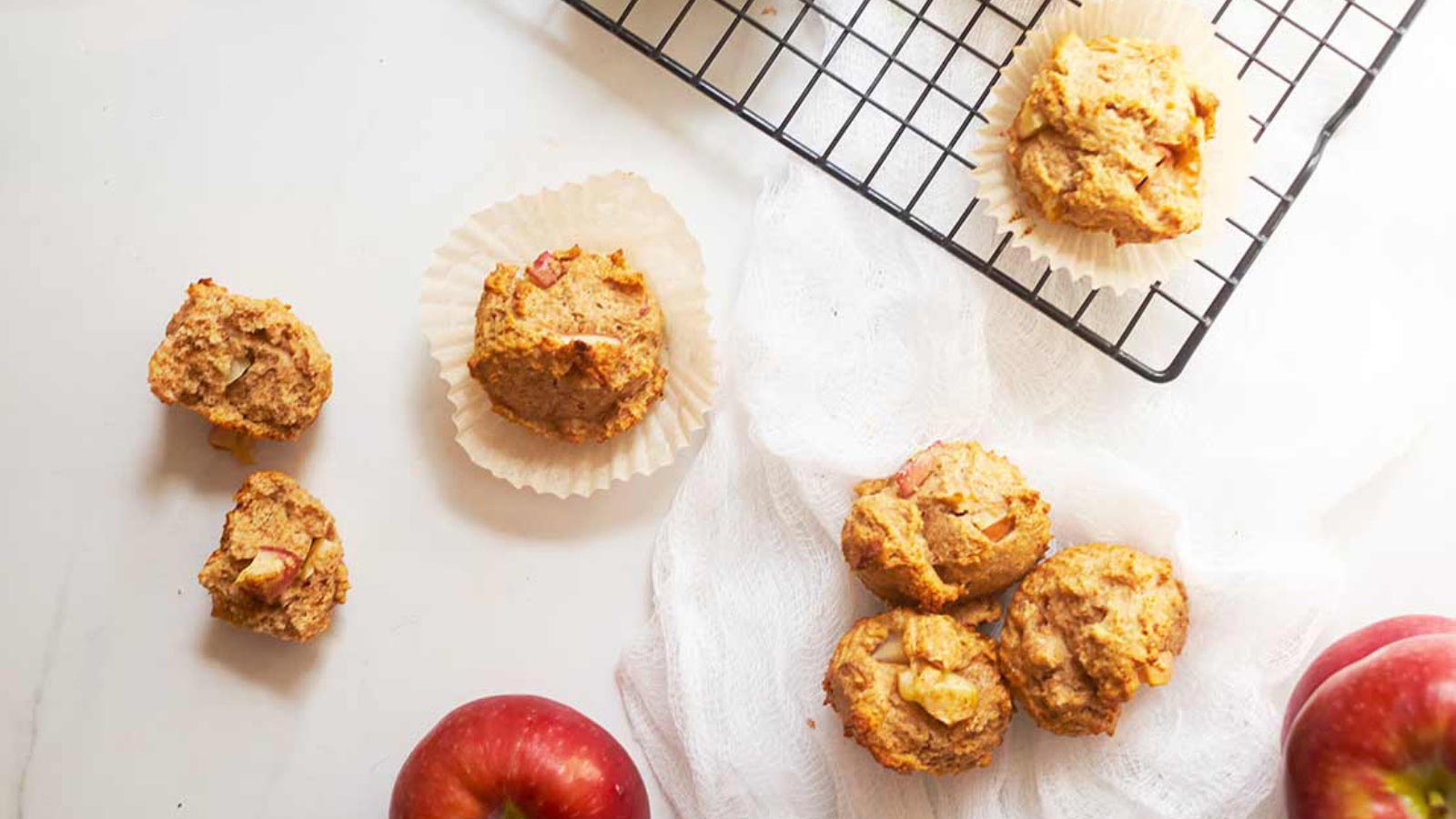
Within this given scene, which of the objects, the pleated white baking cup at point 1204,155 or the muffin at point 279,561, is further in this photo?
the muffin at point 279,561

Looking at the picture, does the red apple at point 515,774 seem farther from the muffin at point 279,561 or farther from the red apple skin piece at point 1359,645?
the red apple skin piece at point 1359,645

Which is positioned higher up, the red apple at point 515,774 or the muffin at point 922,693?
the muffin at point 922,693

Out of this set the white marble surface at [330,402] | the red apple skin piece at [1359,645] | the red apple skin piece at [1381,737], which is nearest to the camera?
the red apple skin piece at [1381,737]

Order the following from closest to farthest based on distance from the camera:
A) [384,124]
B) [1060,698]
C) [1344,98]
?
[1060,698] → [1344,98] → [384,124]

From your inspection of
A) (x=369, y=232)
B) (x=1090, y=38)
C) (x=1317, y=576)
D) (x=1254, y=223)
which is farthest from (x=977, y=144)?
(x=369, y=232)

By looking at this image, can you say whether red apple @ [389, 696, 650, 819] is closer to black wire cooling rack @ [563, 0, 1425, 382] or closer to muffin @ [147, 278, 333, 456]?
muffin @ [147, 278, 333, 456]

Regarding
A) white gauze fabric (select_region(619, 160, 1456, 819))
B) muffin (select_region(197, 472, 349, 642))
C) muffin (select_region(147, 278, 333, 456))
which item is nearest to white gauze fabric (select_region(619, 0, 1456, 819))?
white gauze fabric (select_region(619, 160, 1456, 819))

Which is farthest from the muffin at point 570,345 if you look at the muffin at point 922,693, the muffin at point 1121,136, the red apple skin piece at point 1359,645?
the red apple skin piece at point 1359,645

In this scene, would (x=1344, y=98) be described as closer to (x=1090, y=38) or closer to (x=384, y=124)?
(x=1090, y=38)
